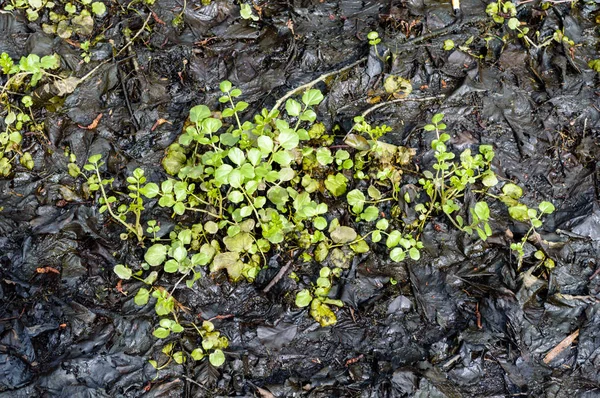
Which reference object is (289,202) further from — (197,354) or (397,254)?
(197,354)

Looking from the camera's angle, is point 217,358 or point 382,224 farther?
point 382,224

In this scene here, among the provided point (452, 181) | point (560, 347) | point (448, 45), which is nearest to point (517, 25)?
point (448, 45)

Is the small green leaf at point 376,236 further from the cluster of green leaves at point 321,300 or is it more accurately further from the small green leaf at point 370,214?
the cluster of green leaves at point 321,300

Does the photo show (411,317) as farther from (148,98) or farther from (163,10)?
(163,10)

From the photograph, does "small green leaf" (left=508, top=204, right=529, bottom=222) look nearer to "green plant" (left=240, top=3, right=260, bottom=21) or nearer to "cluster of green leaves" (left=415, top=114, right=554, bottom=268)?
"cluster of green leaves" (left=415, top=114, right=554, bottom=268)

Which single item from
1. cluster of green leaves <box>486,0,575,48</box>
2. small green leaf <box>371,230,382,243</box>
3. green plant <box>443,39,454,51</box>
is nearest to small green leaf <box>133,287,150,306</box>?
small green leaf <box>371,230,382,243</box>

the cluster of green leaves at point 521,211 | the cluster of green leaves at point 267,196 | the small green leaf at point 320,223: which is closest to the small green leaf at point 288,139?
the cluster of green leaves at point 267,196
